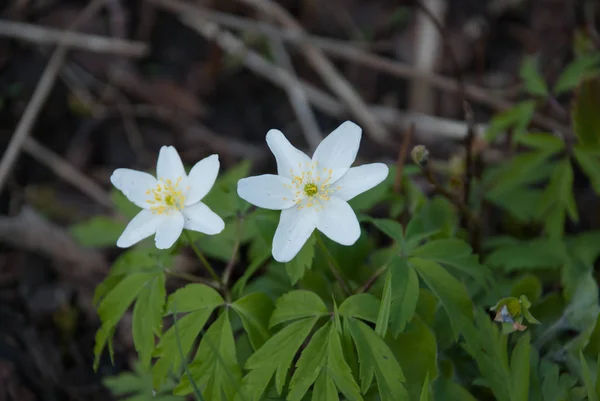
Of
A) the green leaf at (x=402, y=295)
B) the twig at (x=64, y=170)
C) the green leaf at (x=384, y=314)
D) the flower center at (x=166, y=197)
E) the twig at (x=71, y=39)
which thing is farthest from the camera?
the twig at (x=71, y=39)

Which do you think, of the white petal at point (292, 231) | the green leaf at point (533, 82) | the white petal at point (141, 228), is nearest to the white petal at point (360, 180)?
the white petal at point (292, 231)

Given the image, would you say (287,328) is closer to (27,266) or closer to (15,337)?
(15,337)

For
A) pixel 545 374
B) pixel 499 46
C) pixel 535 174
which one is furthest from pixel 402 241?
pixel 499 46

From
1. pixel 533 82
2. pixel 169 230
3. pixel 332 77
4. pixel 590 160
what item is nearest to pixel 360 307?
pixel 169 230

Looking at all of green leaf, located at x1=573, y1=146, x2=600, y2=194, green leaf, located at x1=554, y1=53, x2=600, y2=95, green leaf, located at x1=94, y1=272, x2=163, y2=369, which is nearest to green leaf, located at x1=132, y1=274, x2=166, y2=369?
green leaf, located at x1=94, y1=272, x2=163, y2=369

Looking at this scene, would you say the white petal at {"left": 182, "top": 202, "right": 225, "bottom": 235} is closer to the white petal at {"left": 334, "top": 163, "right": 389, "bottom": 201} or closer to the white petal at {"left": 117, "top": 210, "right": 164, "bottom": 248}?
the white petal at {"left": 117, "top": 210, "right": 164, "bottom": 248}

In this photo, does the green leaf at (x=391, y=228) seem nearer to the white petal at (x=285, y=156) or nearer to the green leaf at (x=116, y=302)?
the white petal at (x=285, y=156)
